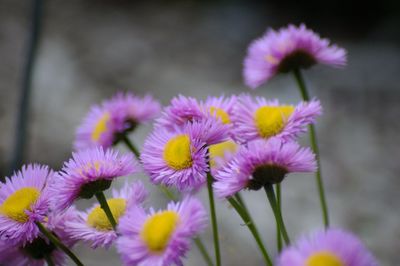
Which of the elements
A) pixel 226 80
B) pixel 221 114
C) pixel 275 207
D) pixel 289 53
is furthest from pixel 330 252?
pixel 226 80

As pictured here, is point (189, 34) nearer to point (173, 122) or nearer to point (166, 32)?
point (166, 32)

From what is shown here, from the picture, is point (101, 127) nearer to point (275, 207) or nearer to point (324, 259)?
point (275, 207)

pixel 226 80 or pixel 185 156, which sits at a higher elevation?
pixel 226 80

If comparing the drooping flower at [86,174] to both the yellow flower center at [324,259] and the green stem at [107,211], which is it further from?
the yellow flower center at [324,259]

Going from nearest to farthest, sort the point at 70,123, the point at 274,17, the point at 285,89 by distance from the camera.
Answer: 1. the point at 70,123
2. the point at 285,89
3. the point at 274,17

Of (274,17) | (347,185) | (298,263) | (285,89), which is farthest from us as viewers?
(274,17)

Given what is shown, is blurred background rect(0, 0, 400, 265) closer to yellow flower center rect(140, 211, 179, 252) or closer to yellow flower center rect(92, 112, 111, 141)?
yellow flower center rect(92, 112, 111, 141)

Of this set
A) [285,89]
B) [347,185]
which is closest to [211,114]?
[347,185]
